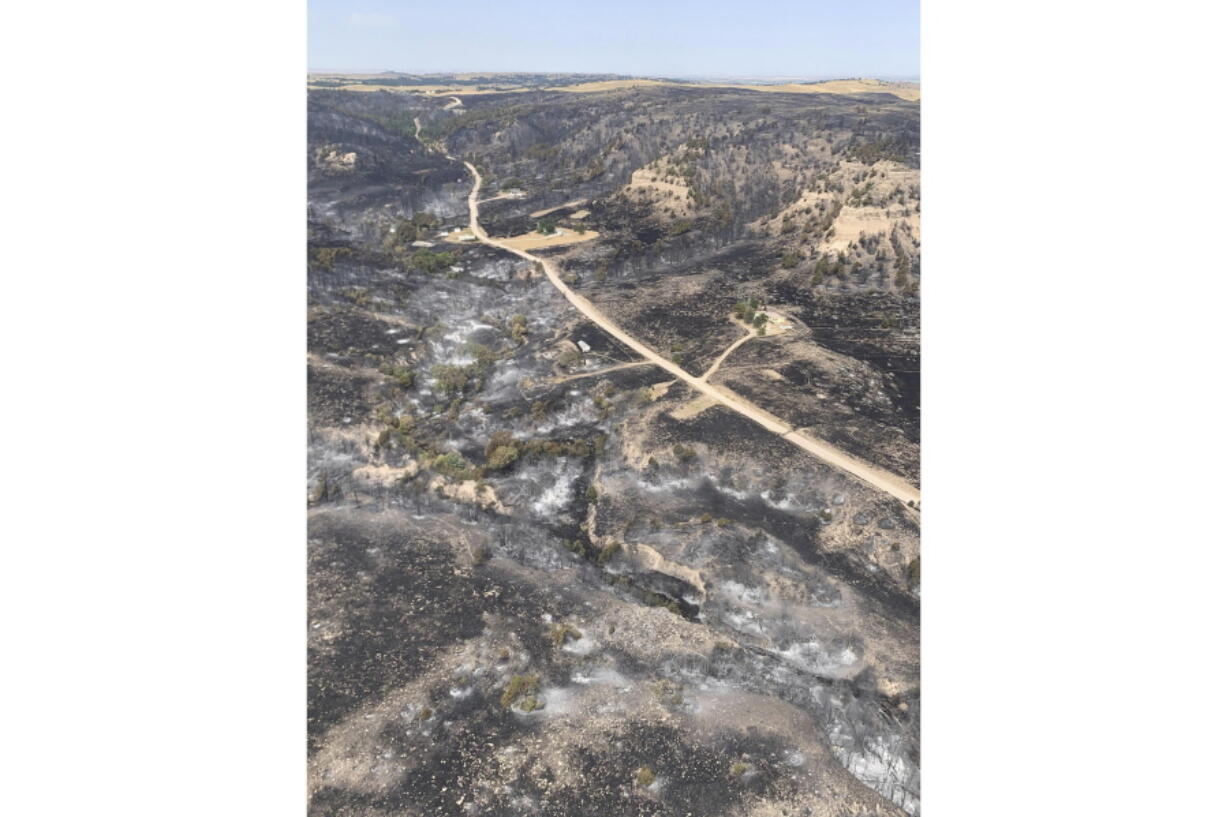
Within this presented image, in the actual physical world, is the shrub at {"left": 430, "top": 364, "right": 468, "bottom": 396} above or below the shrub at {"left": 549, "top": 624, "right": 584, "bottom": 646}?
above

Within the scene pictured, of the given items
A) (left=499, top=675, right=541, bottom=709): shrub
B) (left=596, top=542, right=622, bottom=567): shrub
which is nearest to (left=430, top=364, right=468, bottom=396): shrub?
(left=596, top=542, right=622, bottom=567): shrub

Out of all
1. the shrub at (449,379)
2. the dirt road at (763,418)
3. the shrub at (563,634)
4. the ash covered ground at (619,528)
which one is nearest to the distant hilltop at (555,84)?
the ash covered ground at (619,528)

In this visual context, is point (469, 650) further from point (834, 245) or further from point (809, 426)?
point (834, 245)

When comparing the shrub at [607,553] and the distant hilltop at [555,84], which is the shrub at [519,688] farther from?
the distant hilltop at [555,84]

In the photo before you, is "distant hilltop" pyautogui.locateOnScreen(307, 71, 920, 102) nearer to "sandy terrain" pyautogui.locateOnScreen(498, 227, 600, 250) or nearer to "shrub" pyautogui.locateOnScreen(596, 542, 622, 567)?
"sandy terrain" pyautogui.locateOnScreen(498, 227, 600, 250)

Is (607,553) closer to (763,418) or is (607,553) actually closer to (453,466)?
(453,466)

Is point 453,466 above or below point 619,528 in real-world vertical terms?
above

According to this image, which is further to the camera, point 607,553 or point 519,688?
point 607,553

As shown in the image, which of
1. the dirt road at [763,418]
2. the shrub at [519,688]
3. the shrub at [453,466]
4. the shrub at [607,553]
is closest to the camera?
the shrub at [519,688]

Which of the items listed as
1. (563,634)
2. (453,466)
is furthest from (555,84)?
(563,634)
